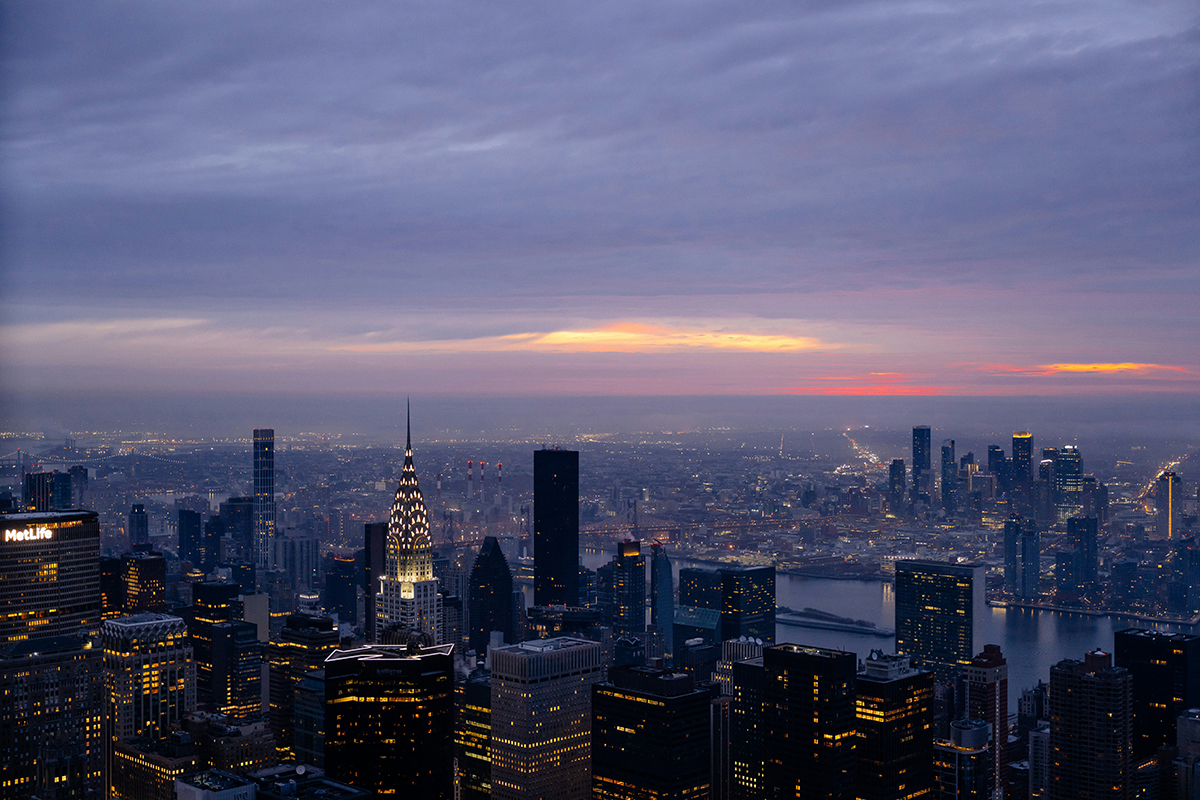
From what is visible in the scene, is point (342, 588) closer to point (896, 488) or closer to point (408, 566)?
point (408, 566)

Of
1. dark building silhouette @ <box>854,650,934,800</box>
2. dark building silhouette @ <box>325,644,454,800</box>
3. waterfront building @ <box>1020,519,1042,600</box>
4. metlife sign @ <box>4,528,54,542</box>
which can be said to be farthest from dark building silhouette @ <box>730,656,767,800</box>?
waterfront building @ <box>1020,519,1042,600</box>

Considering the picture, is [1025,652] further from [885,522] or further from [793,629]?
[885,522]

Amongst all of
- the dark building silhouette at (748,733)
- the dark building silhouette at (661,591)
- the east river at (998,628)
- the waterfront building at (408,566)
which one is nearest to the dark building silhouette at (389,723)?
the dark building silhouette at (748,733)

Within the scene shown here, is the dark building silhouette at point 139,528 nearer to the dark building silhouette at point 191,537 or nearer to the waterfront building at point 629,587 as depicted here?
the dark building silhouette at point 191,537

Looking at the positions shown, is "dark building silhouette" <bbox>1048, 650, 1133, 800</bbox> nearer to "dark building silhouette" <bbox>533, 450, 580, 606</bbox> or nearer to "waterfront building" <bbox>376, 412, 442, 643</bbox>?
"waterfront building" <bbox>376, 412, 442, 643</bbox>

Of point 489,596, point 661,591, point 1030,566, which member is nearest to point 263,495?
point 489,596
